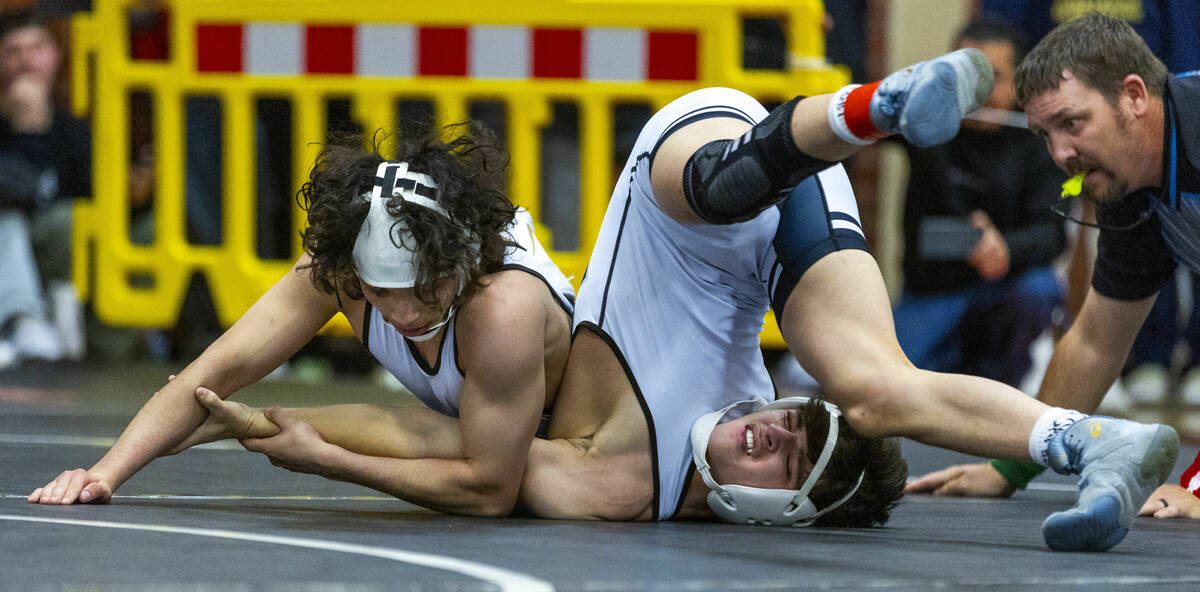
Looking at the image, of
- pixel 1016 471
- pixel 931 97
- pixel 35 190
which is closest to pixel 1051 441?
pixel 931 97

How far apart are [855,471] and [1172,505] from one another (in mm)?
767

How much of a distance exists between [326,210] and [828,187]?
889 millimetres

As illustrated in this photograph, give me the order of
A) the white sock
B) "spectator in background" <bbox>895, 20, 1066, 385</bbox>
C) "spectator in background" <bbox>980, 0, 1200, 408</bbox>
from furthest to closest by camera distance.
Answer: "spectator in background" <bbox>980, 0, 1200, 408</bbox>, "spectator in background" <bbox>895, 20, 1066, 385</bbox>, the white sock

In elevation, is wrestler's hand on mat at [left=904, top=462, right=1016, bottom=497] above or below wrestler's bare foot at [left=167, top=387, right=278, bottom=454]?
below

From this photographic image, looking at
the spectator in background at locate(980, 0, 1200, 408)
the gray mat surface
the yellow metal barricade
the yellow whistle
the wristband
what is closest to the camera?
the gray mat surface

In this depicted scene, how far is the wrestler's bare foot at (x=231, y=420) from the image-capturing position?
114 inches

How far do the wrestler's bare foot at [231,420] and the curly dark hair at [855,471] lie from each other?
37.4 inches

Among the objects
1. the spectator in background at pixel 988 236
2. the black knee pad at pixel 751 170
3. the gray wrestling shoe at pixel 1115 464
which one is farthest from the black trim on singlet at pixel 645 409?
the spectator in background at pixel 988 236

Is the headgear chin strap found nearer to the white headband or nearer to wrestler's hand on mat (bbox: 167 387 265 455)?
the white headband

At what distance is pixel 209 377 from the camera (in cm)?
304

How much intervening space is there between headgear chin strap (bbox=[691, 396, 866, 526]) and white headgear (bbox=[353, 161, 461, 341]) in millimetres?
614

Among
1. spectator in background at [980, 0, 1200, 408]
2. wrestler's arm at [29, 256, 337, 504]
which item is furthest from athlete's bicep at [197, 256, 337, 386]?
spectator in background at [980, 0, 1200, 408]

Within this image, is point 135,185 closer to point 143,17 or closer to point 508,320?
point 143,17

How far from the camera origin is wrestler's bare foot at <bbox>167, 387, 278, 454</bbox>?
9.53ft
